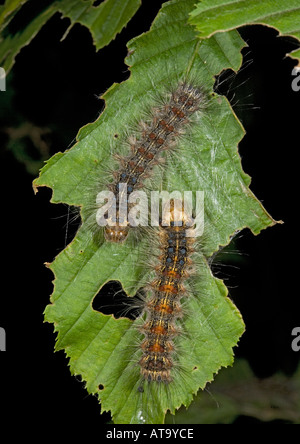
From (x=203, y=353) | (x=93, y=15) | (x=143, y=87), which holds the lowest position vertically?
(x=203, y=353)

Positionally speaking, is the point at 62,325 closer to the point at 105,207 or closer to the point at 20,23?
the point at 105,207

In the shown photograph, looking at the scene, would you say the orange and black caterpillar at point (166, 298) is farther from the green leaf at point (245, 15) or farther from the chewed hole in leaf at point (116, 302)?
the green leaf at point (245, 15)

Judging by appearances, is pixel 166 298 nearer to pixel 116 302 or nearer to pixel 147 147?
pixel 116 302

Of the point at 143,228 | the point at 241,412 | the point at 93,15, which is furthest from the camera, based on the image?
the point at 241,412

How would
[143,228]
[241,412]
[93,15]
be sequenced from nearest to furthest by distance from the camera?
1. [93,15]
2. [143,228]
3. [241,412]

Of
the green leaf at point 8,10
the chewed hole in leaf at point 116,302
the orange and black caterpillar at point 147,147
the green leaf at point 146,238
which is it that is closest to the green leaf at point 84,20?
the green leaf at point 8,10

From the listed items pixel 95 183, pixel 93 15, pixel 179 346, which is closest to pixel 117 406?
pixel 179 346
